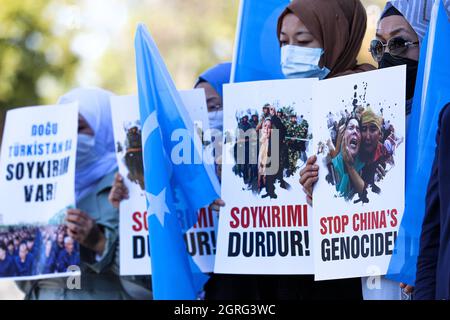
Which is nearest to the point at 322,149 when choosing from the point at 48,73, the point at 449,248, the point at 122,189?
the point at 449,248

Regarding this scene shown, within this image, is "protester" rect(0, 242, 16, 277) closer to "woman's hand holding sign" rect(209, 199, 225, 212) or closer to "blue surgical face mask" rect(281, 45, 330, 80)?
"woman's hand holding sign" rect(209, 199, 225, 212)

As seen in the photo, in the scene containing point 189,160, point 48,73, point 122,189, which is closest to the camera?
point 189,160

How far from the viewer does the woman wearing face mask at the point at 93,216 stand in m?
6.46

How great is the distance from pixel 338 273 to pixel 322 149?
1.90 ft

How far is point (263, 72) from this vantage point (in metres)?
5.73

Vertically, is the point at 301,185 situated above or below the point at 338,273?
above

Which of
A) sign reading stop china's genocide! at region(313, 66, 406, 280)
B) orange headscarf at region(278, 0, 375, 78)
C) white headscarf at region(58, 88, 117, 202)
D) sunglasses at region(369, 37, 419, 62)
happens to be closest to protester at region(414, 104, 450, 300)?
sign reading stop china's genocide! at region(313, 66, 406, 280)

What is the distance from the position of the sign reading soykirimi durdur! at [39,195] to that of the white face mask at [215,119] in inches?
34.6

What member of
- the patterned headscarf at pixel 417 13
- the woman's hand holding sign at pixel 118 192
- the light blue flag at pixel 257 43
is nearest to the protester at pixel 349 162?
the patterned headscarf at pixel 417 13

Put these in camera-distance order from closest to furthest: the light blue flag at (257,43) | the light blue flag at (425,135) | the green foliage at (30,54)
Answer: the light blue flag at (425,135) → the light blue flag at (257,43) → the green foliage at (30,54)

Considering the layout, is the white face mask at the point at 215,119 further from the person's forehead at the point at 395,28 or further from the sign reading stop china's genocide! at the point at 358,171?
the person's forehead at the point at 395,28

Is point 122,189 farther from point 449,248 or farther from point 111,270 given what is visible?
point 449,248

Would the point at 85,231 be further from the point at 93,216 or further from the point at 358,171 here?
the point at 358,171
